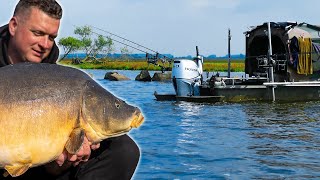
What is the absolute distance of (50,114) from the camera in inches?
134

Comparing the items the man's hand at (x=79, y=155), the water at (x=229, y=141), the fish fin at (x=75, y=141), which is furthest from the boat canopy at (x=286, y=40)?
the fish fin at (x=75, y=141)

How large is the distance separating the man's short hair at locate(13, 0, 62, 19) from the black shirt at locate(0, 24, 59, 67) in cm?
35

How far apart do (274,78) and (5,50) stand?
810 inches

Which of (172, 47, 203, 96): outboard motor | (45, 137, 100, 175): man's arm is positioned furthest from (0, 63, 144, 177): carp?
(172, 47, 203, 96): outboard motor

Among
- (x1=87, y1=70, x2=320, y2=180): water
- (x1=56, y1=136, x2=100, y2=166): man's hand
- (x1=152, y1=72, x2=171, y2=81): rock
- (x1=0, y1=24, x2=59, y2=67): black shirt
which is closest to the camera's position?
(x1=56, y1=136, x2=100, y2=166): man's hand

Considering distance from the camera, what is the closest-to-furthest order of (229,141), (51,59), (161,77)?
(51,59) → (229,141) → (161,77)

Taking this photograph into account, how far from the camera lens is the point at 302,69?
2316 centimetres

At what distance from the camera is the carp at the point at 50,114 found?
3.31 meters

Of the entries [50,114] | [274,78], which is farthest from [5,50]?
[274,78]

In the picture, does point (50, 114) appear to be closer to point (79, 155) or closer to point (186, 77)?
point (79, 155)

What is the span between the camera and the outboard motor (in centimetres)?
2212

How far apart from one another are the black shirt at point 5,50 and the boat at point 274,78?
17764mm

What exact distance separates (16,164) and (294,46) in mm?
21038

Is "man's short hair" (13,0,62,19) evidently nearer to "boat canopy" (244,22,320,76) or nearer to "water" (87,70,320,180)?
"water" (87,70,320,180)
